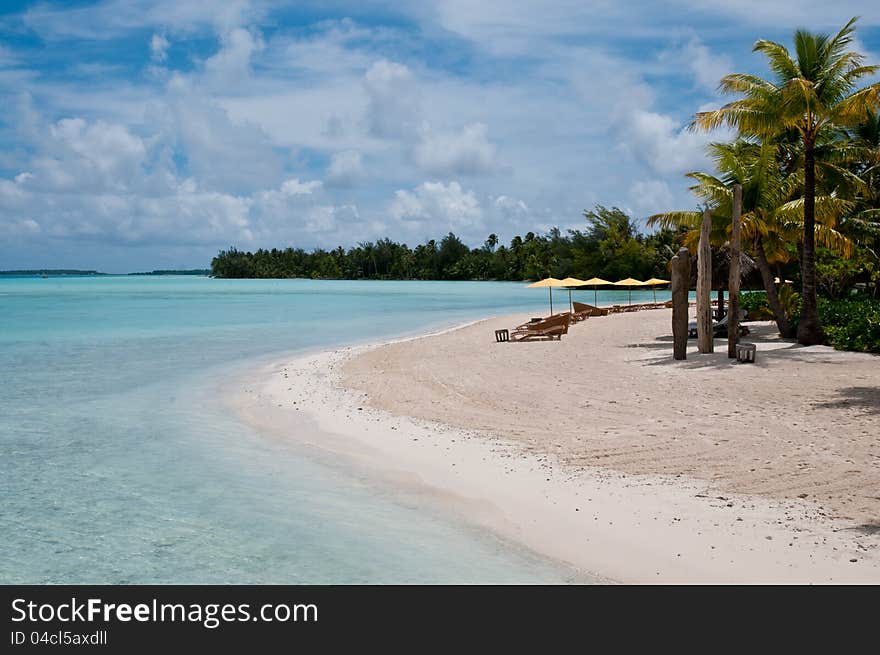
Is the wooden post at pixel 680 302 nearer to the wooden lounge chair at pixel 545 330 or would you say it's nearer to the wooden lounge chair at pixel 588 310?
the wooden lounge chair at pixel 545 330

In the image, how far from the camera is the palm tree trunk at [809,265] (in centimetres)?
1532

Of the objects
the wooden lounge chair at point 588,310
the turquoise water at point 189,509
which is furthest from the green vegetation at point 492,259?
the turquoise water at point 189,509

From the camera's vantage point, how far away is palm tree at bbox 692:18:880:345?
48.8 ft

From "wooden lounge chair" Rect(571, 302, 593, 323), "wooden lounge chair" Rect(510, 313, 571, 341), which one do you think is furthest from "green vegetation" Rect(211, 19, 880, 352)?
"wooden lounge chair" Rect(571, 302, 593, 323)

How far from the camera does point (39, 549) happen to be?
623 centimetres

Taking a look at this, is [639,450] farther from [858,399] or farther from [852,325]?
[852,325]

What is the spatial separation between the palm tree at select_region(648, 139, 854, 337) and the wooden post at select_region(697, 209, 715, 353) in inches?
100

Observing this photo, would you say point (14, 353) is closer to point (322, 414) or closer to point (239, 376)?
point (239, 376)

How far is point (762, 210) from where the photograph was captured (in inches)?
648

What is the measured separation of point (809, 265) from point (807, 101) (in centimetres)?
361

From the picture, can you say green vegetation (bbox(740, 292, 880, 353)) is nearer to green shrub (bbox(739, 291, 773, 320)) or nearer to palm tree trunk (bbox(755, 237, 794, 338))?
palm tree trunk (bbox(755, 237, 794, 338))
